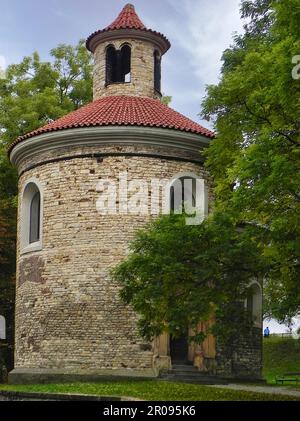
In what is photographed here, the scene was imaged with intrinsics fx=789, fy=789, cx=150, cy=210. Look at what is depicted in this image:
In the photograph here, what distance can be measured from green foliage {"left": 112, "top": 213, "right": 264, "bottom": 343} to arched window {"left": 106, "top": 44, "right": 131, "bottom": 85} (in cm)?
1015

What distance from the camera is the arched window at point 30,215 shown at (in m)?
23.4

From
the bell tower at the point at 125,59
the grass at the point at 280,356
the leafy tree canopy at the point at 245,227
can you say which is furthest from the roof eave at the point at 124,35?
the grass at the point at 280,356

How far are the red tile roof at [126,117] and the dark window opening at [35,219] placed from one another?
1.76m

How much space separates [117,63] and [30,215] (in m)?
6.04

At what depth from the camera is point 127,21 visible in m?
26.5

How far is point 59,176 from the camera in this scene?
2219cm

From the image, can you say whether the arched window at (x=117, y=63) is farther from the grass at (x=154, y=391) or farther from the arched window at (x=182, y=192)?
the grass at (x=154, y=391)

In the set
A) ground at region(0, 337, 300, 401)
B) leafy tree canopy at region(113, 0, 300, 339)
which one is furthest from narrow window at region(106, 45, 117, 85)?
ground at region(0, 337, 300, 401)

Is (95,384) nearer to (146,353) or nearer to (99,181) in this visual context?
(146,353)

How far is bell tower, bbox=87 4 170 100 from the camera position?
25781 mm

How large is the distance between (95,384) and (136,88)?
10437 millimetres

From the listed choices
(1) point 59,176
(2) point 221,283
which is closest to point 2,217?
(1) point 59,176

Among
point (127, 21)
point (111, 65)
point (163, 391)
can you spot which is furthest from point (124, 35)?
point (163, 391)

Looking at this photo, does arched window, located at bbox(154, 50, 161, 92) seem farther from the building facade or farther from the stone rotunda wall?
the stone rotunda wall
